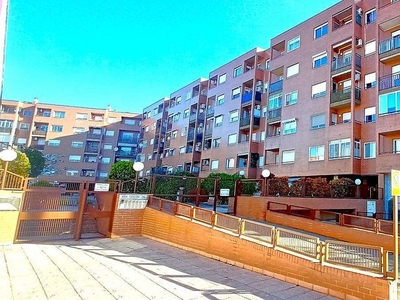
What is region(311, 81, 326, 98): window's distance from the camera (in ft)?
78.8


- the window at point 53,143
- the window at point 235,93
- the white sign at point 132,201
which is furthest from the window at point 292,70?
the window at point 53,143

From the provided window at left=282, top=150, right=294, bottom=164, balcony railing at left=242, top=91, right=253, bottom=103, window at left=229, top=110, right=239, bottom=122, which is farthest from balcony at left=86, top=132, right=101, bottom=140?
window at left=282, top=150, right=294, bottom=164

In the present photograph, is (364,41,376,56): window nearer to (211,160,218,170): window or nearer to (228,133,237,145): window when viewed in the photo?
(228,133,237,145): window

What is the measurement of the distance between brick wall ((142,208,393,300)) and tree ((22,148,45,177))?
143 feet

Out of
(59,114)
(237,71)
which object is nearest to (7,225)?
(237,71)

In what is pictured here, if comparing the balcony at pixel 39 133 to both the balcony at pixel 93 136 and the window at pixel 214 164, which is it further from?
the window at pixel 214 164

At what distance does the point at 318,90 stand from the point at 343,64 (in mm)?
2766

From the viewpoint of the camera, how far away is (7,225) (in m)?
9.26

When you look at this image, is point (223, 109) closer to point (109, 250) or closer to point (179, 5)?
point (179, 5)

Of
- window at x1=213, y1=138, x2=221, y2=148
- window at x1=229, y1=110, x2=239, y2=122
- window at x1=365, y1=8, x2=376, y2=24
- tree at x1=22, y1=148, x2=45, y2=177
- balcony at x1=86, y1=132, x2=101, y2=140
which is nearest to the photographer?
window at x1=365, y1=8, x2=376, y2=24

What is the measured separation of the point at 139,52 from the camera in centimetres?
2553

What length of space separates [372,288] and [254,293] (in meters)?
2.36

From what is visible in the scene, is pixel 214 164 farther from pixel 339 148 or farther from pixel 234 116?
pixel 339 148

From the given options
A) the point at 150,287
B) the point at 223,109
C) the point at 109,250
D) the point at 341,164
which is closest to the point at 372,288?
the point at 150,287
